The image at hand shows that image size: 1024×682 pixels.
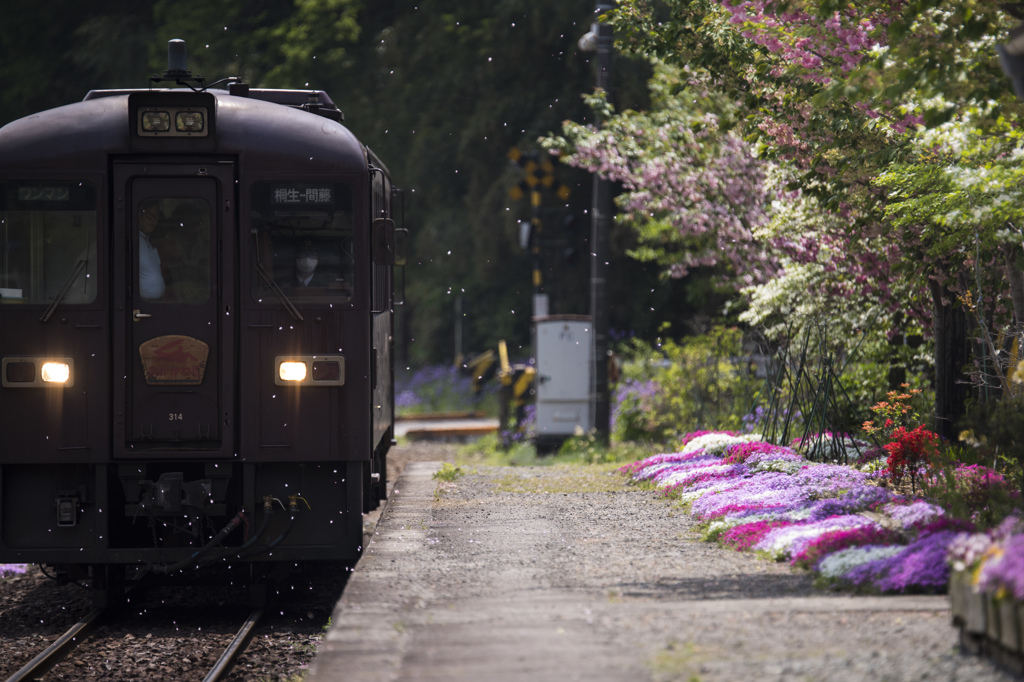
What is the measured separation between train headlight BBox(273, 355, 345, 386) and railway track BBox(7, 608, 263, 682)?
5.52 ft

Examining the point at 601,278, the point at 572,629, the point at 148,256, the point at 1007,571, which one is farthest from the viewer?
the point at 601,278

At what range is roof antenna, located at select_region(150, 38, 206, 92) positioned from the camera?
846cm

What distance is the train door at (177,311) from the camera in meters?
8.13

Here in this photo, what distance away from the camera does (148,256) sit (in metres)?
8.19

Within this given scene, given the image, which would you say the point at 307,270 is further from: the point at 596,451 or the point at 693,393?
the point at 693,393

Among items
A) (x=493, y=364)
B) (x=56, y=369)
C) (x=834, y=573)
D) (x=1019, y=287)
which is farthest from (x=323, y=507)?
(x=493, y=364)

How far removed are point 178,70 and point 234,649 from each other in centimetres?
409

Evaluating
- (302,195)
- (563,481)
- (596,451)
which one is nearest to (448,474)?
(563,481)

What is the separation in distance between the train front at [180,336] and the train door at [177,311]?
1cm

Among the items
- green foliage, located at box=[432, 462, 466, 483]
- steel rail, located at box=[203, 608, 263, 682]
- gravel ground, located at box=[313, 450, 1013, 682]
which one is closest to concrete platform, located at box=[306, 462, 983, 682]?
gravel ground, located at box=[313, 450, 1013, 682]

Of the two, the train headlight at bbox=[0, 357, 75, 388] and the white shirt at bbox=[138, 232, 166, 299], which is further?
the white shirt at bbox=[138, 232, 166, 299]

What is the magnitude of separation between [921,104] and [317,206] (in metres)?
4.22

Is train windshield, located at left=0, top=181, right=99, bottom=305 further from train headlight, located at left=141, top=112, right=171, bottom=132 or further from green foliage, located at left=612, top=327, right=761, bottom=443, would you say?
green foliage, located at left=612, top=327, right=761, bottom=443

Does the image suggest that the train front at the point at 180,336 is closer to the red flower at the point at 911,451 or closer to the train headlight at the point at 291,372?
the train headlight at the point at 291,372
